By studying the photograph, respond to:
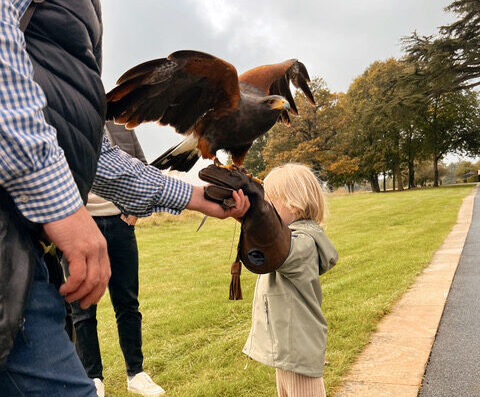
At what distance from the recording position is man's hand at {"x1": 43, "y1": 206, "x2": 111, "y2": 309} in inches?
38.6

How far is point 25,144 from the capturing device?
881 millimetres

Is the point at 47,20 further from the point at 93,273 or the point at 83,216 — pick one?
the point at 93,273

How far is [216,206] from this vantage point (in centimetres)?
160

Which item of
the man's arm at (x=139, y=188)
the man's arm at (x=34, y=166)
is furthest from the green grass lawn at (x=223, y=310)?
the man's arm at (x=34, y=166)

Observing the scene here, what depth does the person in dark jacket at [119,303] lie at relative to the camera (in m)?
2.87

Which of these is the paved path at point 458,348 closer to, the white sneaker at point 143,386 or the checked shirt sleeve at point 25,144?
the white sneaker at point 143,386

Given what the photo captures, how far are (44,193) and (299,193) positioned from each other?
1715mm

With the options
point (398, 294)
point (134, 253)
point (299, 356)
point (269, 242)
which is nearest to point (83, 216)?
point (269, 242)

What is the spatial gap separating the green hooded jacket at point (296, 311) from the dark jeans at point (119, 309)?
1.05 metres

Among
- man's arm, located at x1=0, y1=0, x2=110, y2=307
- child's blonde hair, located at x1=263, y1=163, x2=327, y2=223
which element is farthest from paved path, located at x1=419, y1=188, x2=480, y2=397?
man's arm, located at x1=0, y1=0, x2=110, y2=307

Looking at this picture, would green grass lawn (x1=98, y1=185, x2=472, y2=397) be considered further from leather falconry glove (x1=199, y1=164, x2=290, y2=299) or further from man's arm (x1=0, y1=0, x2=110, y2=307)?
man's arm (x1=0, y1=0, x2=110, y2=307)

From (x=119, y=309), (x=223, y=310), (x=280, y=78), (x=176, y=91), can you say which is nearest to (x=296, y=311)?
(x=176, y=91)

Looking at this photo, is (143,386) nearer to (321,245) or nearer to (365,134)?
(321,245)

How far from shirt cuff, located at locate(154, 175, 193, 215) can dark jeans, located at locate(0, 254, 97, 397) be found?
54cm
